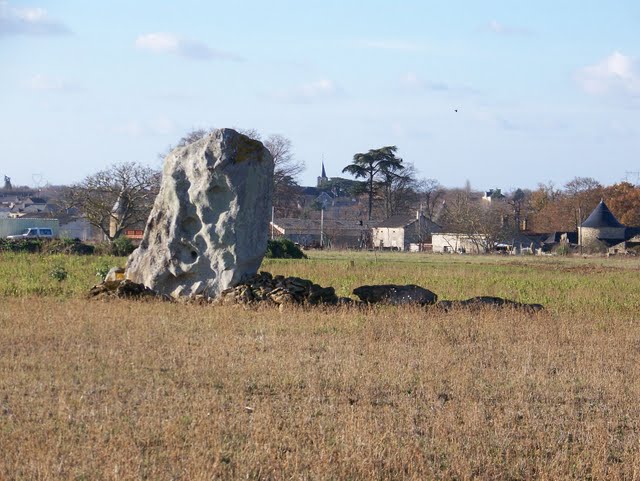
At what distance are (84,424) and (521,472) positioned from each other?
3.67 metres

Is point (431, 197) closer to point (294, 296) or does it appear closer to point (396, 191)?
point (396, 191)

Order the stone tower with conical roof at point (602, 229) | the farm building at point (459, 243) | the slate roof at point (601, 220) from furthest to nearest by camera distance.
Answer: the slate roof at point (601, 220), the stone tower with conical roof at point (602, 229), the farm building at point (459, 243)

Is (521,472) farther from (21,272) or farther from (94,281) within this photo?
(21,272)

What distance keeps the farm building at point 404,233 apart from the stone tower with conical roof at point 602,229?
13.3 m

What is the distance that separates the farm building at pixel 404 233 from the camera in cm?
9162

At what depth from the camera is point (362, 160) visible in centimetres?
9550

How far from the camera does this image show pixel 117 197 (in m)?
59.2

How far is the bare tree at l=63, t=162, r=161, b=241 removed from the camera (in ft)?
189

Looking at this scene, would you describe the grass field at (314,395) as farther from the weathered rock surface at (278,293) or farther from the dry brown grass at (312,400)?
the weathered rock surface at (278,293)

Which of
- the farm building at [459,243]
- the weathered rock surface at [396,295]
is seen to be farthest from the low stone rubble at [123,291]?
the farm building at [459,243]

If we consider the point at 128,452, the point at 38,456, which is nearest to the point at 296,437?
the point at 128,452

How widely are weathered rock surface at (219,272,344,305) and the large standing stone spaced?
0.40 m

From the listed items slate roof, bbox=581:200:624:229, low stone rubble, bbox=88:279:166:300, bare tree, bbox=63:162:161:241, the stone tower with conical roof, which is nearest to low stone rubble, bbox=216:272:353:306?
low stone rubble, bbox=88:279:166:300

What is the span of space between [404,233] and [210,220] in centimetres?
7216
